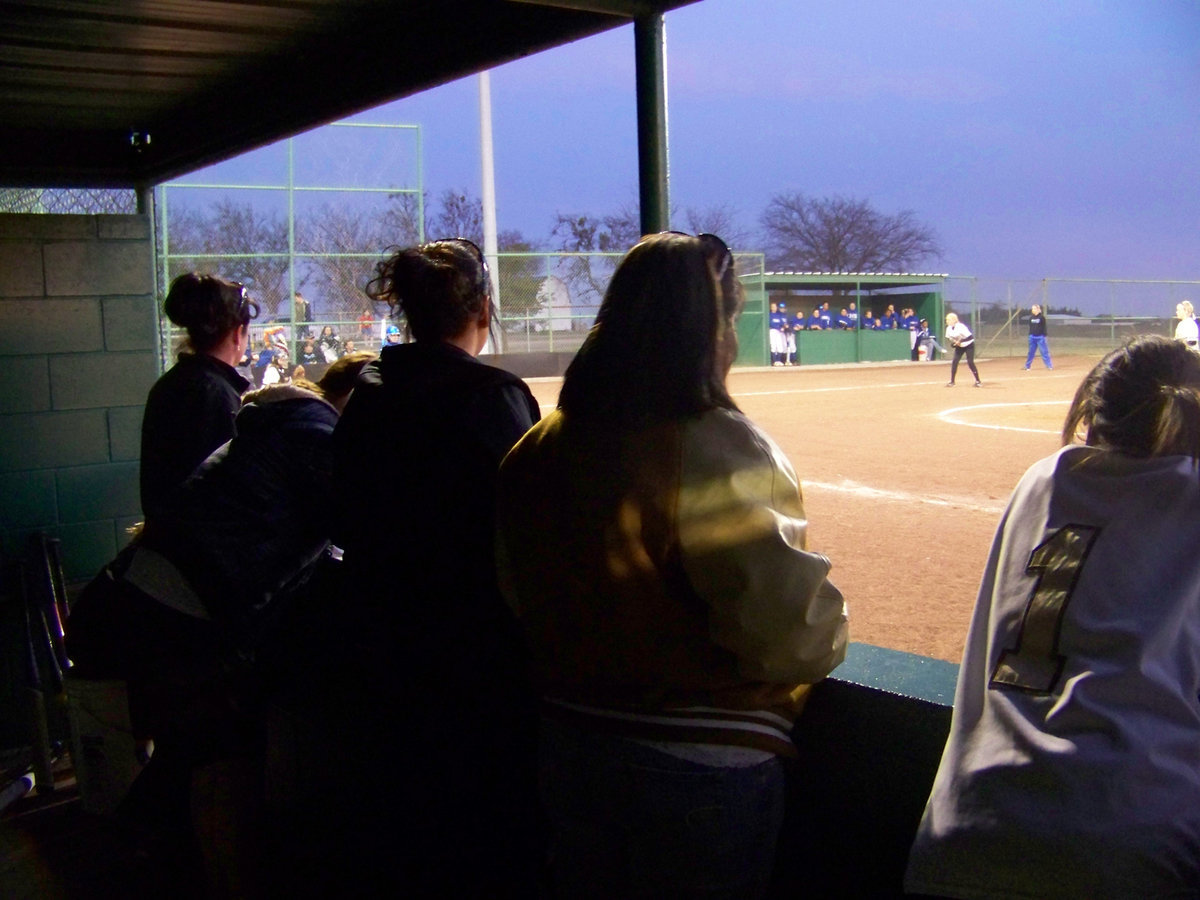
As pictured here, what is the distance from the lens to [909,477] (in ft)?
39.2

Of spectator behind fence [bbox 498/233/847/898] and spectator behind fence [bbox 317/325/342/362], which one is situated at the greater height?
spectator behind fence [bbox 317/325/342/362]

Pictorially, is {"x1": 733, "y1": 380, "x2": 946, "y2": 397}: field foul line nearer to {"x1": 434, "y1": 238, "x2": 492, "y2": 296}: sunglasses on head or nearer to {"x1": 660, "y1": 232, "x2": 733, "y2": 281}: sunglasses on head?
{"x1": 434, "y1": 238, "x2": 492, "y2": 296}: sunglasses on head

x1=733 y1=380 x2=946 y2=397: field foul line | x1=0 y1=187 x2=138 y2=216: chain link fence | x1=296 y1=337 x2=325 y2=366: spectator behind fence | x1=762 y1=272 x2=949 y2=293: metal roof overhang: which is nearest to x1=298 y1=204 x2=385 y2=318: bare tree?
x1=296 y1=337 x2=325 y2=366: spectator behind fence

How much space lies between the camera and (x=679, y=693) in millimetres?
1742

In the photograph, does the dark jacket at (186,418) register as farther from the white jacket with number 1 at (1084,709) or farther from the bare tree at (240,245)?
the bare tree at (240,245)

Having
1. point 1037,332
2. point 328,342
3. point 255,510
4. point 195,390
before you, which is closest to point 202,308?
point 195,390

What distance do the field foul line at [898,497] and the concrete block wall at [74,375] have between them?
24.1ft

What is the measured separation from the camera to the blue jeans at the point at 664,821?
5.64ft

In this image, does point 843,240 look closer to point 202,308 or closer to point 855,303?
point 855,303

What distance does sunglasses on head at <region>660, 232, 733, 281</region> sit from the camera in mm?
1834

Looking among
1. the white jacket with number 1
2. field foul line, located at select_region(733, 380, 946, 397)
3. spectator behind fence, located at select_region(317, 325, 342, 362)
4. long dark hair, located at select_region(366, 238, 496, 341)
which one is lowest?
field foul line, located at select_region(733, 380, 946, 397)

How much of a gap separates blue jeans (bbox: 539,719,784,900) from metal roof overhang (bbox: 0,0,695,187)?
187 centimetres

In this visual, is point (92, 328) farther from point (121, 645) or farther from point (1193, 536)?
point (1193, 536)

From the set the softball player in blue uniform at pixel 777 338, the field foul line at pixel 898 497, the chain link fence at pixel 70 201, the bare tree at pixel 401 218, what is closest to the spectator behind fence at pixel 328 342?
the bare tree at pixel 401 218
